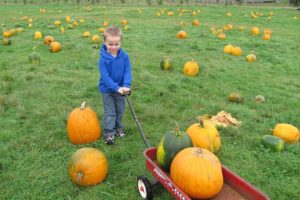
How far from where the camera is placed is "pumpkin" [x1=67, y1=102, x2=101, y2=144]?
540 cm

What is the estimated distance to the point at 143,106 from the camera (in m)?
6.93

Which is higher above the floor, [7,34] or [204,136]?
[7,34]

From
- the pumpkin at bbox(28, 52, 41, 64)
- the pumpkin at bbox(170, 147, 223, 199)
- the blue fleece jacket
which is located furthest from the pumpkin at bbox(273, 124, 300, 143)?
the pumpkin at bbox(28, 52, 41, 64)

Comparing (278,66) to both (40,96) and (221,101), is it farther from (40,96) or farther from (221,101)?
(40,96)

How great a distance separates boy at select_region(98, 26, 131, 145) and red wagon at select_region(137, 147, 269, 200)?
1.57 m

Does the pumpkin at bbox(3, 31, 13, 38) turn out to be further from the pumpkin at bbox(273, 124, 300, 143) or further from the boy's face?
the pumpkin at bbox(273, 124, 300, 143)

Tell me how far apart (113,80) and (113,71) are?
Answer: 167 mm

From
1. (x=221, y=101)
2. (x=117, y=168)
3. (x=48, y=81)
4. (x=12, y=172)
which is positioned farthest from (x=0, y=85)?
(x=221, y=101)

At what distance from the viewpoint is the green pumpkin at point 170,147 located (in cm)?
398

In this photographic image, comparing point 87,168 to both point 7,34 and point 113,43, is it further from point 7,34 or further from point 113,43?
point 7,34

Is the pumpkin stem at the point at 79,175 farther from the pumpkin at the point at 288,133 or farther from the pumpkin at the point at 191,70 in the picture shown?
the pumpkin at the point at 191,70

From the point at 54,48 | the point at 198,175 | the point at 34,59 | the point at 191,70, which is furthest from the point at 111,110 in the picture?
the point at 54,48

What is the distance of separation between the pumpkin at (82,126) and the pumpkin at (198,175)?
Result: 216cm

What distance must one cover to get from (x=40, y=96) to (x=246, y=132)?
14.2ft
